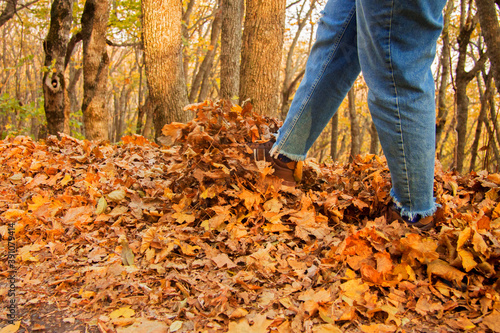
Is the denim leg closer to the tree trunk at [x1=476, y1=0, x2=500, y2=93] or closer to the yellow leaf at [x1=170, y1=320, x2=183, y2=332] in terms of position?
the yellow leaf at [x1=170, y1=320, x2=183, y2=332]

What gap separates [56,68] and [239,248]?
5.33m

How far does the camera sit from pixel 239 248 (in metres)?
1.57

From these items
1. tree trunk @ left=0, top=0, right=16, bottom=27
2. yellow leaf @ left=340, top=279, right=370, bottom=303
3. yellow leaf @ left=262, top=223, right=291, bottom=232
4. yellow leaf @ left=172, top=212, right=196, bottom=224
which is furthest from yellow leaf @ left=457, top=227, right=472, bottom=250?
tree trunk @ left=0, top=0, right=16, bottom=27

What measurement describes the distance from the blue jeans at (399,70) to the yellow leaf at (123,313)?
1289 millimetres

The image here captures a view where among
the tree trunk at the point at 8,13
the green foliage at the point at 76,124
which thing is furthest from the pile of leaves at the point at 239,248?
the tree trunk at the point at 8,13

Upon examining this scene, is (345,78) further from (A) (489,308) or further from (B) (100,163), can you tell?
(B) (100,163)

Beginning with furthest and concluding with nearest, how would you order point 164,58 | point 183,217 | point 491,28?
point 164,58 → point 491,28 → point 183,217

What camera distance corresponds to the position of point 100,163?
2.77m

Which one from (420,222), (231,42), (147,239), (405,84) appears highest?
(231,42)

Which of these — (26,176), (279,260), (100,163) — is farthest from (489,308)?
(26,176)

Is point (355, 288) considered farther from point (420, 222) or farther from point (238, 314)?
point (420, 222)

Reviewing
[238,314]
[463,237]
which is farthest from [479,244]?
[238,314]

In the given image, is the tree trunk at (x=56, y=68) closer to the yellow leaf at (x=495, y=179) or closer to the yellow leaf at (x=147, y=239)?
the yellow leaf at (x=147, y=239)

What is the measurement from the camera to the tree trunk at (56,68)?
534 cm
